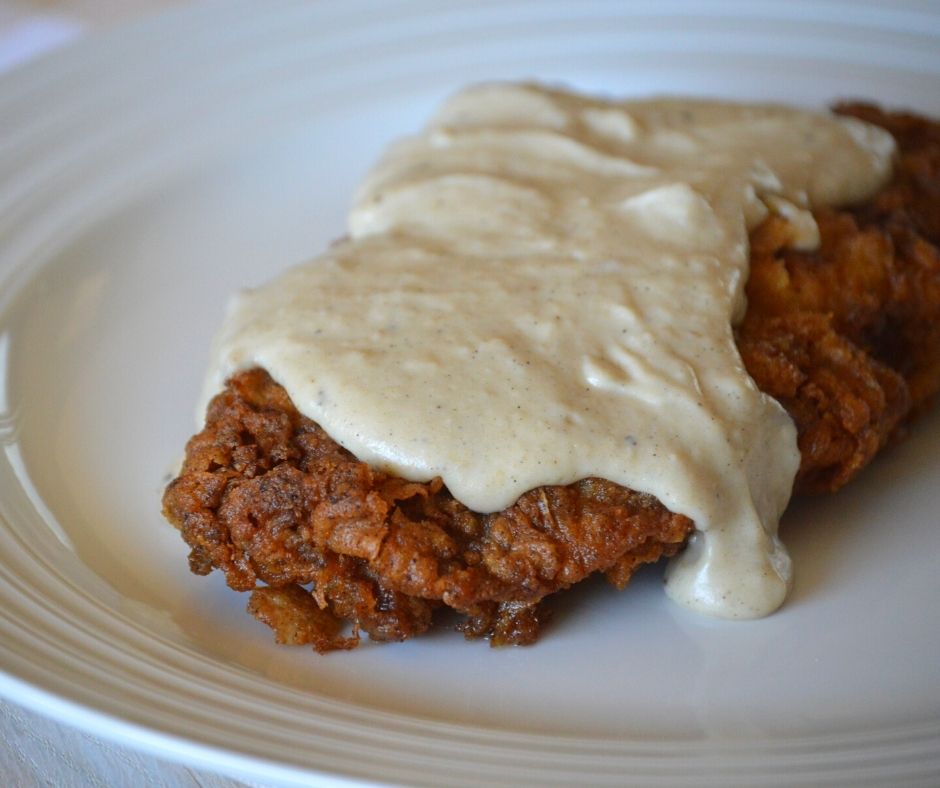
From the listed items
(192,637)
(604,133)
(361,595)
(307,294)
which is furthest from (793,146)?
(192,637)

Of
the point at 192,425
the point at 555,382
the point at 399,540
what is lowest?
the point at 192,425

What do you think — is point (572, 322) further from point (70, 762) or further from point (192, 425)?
point (70, 762)

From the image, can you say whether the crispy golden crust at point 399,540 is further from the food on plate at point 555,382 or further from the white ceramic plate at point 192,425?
the white ceramic plate at point 192,425

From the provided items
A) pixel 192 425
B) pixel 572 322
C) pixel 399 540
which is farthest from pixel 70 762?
pixel 572 322

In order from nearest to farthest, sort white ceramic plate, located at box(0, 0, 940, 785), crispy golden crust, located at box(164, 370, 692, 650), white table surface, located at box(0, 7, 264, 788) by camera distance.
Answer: white ceramic plate, located at box(0, 0, 940, 785)
white table surface, located at box(0, 7, 264, 788)
crispy golden crust, located at box(164, 370, 692, 650)

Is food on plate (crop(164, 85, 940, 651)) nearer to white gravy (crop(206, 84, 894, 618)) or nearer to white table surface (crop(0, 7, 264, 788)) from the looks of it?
white gravy (crop(206, 84, 894, 618))

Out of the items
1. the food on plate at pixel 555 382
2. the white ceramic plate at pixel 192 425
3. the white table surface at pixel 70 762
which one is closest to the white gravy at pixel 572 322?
the food on plate at pixel 555 382

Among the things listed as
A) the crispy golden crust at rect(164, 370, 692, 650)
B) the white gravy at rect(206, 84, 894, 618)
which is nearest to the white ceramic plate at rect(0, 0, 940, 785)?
the crispy golden crust at rect(164, 370, 692, 650)

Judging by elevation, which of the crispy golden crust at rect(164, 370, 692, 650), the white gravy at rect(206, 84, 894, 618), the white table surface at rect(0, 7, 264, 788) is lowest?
the white table surface at rect(0, 7, 264, 788)
